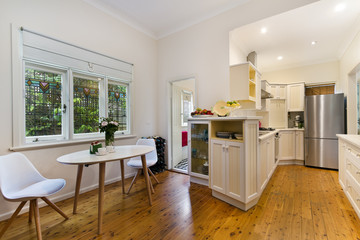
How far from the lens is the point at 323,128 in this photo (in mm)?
3836

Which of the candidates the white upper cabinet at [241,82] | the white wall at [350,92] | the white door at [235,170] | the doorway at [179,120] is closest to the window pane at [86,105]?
the doorway at [179,120]

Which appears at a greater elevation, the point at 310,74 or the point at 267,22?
the point at 267,22

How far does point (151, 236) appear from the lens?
5.33 ft

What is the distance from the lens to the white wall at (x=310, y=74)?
4.29 m

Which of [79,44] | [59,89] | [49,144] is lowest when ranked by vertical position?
[49,144]

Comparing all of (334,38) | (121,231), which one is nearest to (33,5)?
(121,231)

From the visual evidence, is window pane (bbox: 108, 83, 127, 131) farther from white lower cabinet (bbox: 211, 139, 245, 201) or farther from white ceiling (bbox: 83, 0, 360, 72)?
white lower cabinet (bbox: 211, 139, 245, 201)

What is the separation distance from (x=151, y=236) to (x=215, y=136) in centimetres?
154

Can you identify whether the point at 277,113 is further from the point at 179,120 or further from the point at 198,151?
the point at 198,151

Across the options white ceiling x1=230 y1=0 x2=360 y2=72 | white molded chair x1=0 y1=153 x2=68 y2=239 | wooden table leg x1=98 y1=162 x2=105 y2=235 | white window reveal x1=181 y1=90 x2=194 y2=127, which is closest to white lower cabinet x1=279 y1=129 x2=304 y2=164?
white ceiling x1=230 y1=0 x2=360 y2=72

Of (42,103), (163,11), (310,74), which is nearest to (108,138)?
(42,103)

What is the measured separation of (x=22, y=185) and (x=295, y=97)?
5721mm

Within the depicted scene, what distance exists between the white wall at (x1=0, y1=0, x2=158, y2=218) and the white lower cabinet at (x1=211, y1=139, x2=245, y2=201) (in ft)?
6.00

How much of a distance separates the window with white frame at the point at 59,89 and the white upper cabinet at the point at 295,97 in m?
4.33
